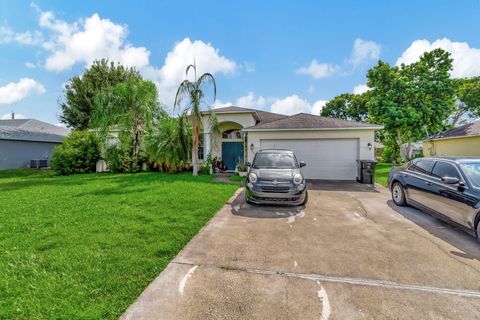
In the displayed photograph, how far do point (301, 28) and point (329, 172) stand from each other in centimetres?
705

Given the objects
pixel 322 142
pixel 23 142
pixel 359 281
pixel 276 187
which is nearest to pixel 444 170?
pixel 276 187

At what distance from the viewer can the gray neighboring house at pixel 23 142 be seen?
17.4 meters

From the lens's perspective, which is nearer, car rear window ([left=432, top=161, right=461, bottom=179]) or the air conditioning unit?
car rear window ([left=432, top=161, right=461, bottom=179])

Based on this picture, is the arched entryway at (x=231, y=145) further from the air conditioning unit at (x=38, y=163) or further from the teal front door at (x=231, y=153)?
the air conditioning unit at (x=38, y=163)

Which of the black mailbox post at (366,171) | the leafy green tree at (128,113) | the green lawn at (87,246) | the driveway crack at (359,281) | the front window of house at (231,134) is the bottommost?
the driveway crack at (359,281)

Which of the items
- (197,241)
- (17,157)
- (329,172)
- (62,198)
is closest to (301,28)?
(329,172)

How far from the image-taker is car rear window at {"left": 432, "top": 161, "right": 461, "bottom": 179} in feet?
14.8

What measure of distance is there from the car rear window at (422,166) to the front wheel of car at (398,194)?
2.05ft

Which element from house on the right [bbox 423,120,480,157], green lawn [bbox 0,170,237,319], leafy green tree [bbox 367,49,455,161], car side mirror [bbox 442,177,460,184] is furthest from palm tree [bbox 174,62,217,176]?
house on the right [bbox 423,120,480,157]

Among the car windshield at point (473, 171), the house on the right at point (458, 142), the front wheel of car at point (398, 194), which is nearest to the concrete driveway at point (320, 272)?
the front wheel of car at point (398, 194)

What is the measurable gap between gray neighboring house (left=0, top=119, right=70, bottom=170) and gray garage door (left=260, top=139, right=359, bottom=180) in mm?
22563

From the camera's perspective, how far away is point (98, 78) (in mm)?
21516

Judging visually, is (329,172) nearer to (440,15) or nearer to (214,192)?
(214,192)

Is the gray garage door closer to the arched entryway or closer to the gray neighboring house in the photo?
the arched entryway
